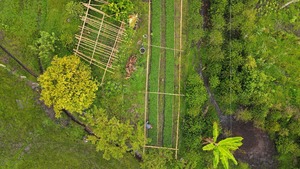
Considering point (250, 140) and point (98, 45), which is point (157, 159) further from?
point (98, 45)

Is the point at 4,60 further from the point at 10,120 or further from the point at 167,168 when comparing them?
the point at 167,168

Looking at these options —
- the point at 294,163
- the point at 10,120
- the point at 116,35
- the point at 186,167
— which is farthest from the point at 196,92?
the point at 10,120

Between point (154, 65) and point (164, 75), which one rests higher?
point (154, 65)

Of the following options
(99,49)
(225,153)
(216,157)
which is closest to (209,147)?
(216,157)

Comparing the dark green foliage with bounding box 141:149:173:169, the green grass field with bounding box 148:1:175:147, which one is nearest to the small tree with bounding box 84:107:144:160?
the dark green foliage with bounding box 141:149:173:169

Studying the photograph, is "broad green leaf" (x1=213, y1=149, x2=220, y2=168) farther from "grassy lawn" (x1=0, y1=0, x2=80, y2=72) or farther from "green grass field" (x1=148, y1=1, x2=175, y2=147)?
"grassy lawn" (x1=0, y1=0, x2=80, y2=72)

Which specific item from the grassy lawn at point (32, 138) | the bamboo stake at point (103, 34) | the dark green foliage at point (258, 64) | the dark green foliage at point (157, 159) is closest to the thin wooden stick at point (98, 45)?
the bamboo stake at point (103, 34)

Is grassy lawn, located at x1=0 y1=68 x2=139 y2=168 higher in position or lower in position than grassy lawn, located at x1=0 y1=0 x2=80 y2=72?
lower
